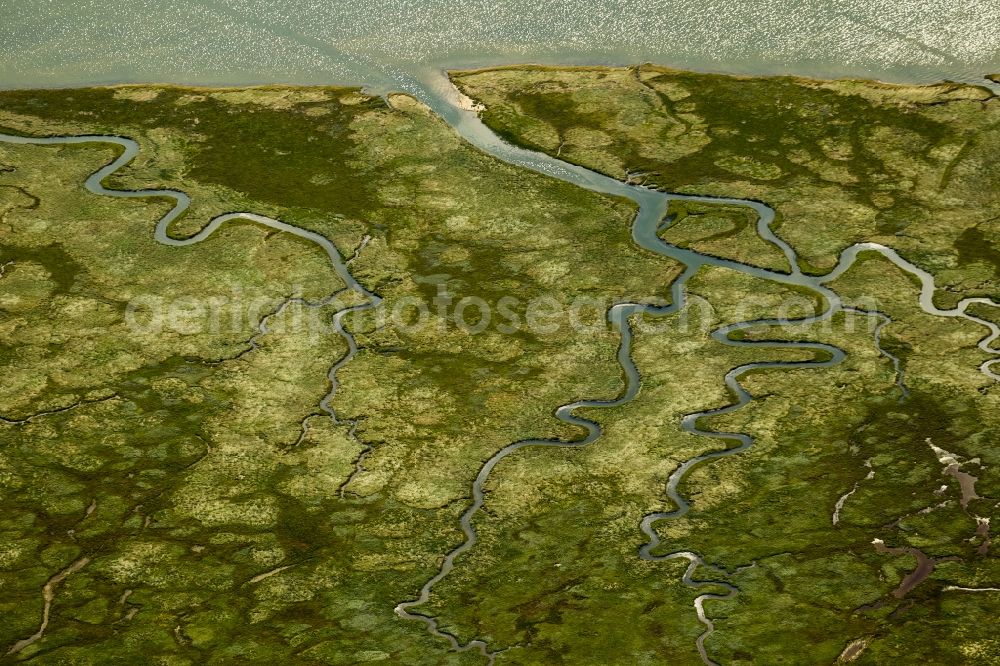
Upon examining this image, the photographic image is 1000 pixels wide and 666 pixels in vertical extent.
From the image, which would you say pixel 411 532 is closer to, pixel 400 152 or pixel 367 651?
pixel 367 651

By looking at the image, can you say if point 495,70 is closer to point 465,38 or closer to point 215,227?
point 465,38

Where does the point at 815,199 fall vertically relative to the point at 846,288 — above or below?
above

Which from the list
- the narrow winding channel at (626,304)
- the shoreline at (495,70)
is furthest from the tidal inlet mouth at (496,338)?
the shoreline at (495,70)

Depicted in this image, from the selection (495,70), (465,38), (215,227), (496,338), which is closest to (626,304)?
(496,338)

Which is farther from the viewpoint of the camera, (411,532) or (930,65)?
(930,65)

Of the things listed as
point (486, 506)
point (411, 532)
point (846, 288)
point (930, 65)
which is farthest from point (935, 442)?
point (930, 65)

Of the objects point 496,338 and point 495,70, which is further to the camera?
point 495,70

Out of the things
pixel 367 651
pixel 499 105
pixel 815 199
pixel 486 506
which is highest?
pixel 499 105
